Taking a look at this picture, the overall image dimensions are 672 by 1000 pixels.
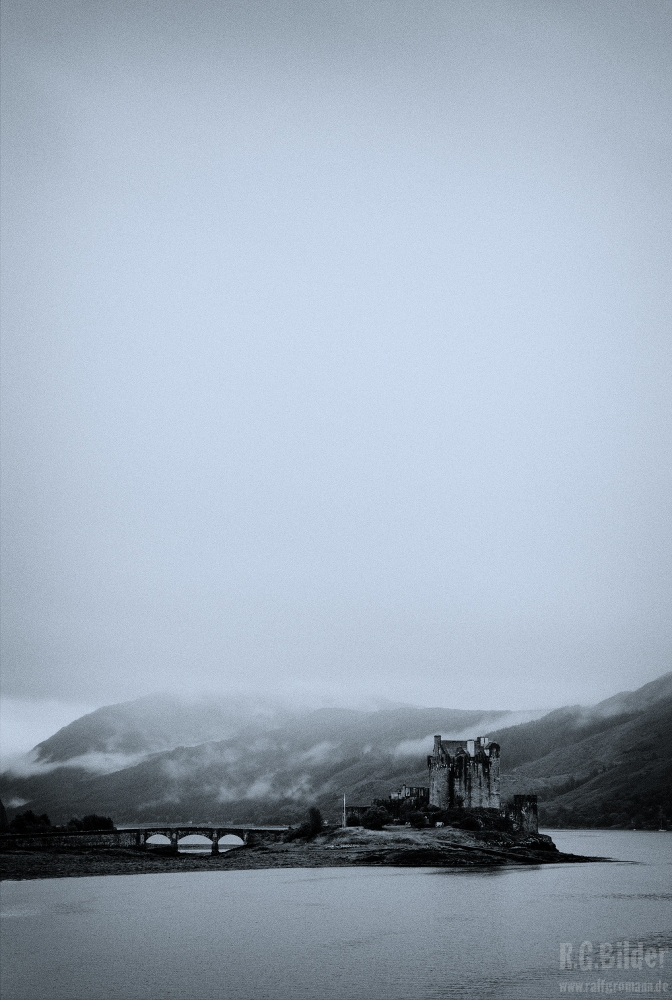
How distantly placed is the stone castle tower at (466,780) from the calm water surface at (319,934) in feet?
100

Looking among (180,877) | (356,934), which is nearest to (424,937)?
(356,934)

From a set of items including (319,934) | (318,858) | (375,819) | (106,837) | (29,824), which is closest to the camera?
(319,934)

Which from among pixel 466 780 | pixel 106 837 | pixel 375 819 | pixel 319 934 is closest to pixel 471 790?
pixel 466 780

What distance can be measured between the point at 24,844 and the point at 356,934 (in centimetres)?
7672

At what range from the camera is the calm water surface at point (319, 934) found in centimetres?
5656

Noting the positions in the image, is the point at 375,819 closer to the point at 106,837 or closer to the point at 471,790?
the point at 471,790

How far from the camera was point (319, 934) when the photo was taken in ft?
247

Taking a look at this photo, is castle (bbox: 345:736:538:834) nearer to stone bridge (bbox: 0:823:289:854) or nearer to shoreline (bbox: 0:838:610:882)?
shoreline (bbox: 0:838:610:882)

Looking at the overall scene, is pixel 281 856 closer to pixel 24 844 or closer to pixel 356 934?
pixel 24 844

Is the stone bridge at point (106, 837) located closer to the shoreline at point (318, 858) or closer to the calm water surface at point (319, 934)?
the shoreline at point (318, 858)

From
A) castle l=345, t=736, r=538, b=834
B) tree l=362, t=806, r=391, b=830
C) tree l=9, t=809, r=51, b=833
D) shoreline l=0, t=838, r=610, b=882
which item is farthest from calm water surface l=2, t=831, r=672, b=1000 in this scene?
tree l=9, t=809, r=51, b=833

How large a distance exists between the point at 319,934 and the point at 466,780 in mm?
81330

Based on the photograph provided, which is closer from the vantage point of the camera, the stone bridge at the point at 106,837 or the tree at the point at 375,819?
the stone bridge at the point at 106,837

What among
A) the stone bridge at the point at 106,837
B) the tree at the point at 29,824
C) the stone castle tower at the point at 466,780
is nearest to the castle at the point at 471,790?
the stone castle tower at the point at 466,780
